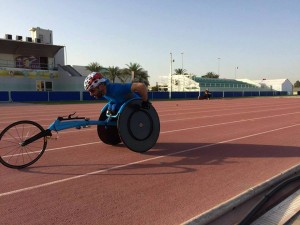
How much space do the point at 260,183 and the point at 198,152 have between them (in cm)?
250

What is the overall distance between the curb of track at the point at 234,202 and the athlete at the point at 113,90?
9.40 ft

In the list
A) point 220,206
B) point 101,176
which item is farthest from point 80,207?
point 220,206

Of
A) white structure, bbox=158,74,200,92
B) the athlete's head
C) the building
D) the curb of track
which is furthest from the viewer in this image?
white structure, bbox=158,74,200,92

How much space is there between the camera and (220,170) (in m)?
5.63

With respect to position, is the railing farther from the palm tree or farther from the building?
the palm tree

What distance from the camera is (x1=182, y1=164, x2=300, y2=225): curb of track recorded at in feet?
11.4

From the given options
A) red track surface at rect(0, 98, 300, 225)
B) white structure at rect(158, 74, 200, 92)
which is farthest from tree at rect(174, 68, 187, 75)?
red track surface at rect(0, 98, 300, 225)

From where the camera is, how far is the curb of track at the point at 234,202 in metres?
3.47

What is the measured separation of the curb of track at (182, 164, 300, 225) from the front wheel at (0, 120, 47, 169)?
3.49m

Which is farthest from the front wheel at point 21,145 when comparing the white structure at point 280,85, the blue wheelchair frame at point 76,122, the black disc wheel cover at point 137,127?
the white structure at point 280,85

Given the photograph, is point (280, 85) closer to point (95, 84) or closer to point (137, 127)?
point (137, 127)

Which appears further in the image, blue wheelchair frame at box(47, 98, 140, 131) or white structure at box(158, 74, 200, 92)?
white structure at box(158, 74, 200, 92)

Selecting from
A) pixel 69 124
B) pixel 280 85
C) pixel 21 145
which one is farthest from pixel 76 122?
pixel 280 85

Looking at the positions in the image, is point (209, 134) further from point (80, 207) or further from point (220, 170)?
point (80, 207)
